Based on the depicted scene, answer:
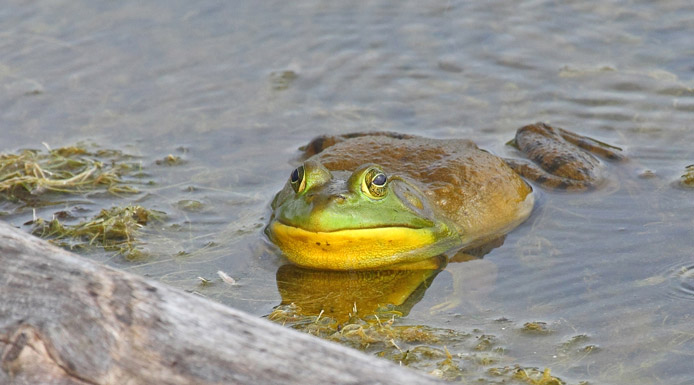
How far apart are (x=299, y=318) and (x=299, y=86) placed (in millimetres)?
4159

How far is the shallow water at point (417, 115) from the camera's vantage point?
4688mm

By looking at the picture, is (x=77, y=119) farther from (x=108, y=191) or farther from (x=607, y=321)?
(x=607, y=321)

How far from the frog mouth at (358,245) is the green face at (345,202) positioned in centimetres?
4

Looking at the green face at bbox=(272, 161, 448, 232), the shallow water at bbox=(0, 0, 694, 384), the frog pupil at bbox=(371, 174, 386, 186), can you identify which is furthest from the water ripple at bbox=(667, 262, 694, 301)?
the frog pupil at bbox=(371, 174, 386, 186)

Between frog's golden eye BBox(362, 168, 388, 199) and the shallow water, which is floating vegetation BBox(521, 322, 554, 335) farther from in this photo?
frog's golden eye BBox(362, 168, 388, 199)

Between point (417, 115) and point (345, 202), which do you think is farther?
point (417, 115)

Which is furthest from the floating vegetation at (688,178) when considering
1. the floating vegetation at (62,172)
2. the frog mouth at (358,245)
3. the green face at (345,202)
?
the floating vegetation at (62,172)

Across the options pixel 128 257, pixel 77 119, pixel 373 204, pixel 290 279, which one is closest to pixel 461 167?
pixel 373 204

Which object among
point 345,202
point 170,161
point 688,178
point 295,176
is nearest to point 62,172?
point 170,161

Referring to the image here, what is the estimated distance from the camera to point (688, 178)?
6.13m

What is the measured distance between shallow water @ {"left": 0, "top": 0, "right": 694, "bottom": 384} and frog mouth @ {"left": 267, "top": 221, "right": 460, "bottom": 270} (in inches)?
9.3

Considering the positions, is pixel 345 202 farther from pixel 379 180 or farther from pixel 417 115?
pixel 417 115

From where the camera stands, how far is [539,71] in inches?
320

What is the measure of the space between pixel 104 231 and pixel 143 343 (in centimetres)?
307
